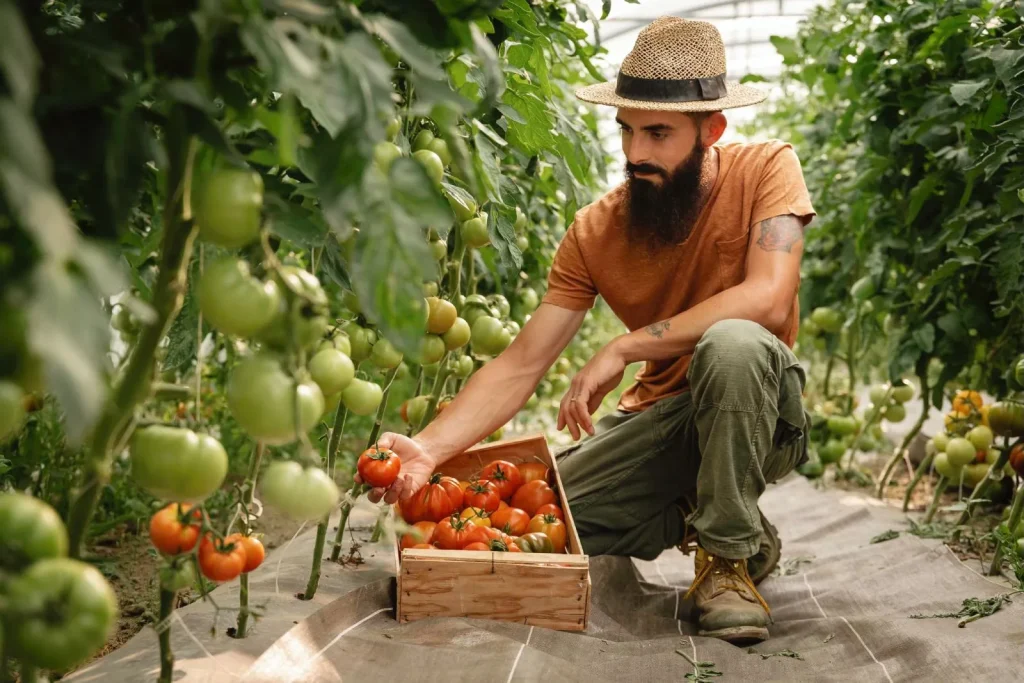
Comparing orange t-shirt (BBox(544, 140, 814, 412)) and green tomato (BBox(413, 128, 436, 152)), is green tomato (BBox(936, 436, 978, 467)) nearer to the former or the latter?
orange t-shirt (BBox(544, 140, 814, 412))

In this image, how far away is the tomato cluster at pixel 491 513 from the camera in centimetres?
187

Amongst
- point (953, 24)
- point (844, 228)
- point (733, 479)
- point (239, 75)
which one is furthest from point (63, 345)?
point (844, 228)

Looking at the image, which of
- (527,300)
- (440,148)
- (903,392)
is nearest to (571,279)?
(527,300)

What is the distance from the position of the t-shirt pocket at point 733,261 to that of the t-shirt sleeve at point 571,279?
1.13 ft

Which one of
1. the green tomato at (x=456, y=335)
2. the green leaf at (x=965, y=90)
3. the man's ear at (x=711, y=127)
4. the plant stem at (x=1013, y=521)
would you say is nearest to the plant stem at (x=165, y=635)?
the green tomato at (x=456, y=335)

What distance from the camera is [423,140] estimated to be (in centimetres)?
172

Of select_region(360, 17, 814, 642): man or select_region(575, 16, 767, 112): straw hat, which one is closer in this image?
select_region(360, 17, 814, 642): man

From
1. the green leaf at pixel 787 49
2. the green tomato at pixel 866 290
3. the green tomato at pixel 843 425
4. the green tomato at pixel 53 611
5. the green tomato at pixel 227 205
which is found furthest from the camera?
the green tomato at pixel 843 425

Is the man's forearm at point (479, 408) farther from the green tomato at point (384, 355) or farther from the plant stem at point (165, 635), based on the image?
the plant stem at point (165, 635)

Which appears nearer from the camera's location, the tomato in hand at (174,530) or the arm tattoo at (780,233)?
the tomato in hand at (174,530)

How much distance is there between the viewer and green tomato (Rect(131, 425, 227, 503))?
91 cm

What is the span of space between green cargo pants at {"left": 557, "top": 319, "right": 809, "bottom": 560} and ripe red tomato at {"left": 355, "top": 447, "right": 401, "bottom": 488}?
28.0 inches

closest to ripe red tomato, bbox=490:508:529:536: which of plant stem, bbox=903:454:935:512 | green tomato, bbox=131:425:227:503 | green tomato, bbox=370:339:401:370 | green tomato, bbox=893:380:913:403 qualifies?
green tomato, bbox=370:339:401:370

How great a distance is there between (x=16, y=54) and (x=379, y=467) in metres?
1.25
